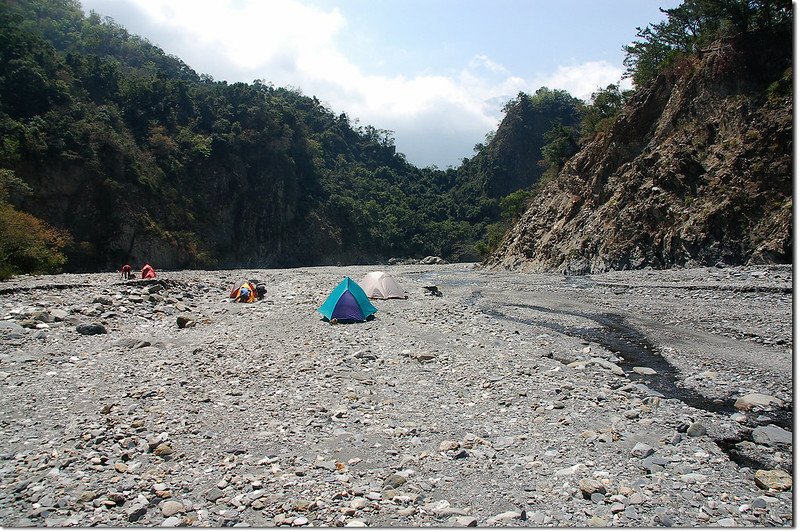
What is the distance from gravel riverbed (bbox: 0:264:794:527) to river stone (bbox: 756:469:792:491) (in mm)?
32

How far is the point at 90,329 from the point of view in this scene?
12.4m

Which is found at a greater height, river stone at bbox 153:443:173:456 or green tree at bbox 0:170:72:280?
green tree at bbox 0:170:72:280

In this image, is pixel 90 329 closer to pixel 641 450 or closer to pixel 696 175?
pixel 641 450

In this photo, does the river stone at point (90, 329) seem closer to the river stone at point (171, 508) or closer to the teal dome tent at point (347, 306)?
the teal dome tent at point (347, 306)

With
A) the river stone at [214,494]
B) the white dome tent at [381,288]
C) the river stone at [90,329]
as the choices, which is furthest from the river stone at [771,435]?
the white dome tent at [381,288]

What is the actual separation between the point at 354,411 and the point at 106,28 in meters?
130

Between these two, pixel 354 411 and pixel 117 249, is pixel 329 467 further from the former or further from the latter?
pixel 117 249

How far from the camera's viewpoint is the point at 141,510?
4750 millimetres

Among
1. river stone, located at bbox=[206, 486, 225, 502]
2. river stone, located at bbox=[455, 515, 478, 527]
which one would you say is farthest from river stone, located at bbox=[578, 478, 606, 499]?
river stone, located at bbox=[206, 486, 225, 502]

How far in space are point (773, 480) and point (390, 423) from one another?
460cm

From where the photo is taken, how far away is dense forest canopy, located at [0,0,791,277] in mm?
43656

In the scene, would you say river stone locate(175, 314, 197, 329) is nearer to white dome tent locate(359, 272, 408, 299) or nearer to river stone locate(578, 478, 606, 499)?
white dome tent locate(359, 272, 408, 299)

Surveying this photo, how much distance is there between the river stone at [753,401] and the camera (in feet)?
25.1

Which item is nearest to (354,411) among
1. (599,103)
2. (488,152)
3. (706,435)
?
(706,435)
